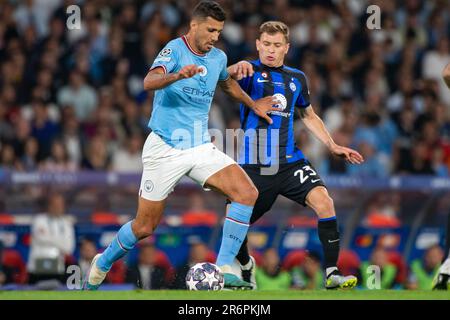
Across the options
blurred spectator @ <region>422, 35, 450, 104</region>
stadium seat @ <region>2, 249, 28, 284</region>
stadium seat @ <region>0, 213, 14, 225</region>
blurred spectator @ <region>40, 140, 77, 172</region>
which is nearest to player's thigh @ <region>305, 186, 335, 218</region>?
stadium seat @ <region>2, 249, 28, 284</region>

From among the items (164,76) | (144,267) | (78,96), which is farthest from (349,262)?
(164,76)

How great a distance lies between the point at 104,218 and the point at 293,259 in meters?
2.23

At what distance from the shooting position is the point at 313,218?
44.6 ft

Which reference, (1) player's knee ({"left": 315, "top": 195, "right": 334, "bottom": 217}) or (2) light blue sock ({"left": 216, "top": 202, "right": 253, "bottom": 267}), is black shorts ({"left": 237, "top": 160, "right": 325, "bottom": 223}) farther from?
(2) light blue sock ({"left": 216, "top": 202, "right": 253, "bottom": 267})

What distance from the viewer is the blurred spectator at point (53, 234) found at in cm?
1239

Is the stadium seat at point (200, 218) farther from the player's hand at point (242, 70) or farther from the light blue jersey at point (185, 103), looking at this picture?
the light blue jersey at point (185, 103)

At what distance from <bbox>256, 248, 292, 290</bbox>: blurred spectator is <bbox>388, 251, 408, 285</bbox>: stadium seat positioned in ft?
5.31

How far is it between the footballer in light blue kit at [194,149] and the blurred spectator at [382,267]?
453 centimetres

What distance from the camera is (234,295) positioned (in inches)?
312

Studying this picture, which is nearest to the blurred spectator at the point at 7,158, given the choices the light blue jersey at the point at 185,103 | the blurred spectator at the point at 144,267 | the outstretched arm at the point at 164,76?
the blurred spectator at the point at 144,267

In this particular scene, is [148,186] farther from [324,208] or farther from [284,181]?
[324,208]

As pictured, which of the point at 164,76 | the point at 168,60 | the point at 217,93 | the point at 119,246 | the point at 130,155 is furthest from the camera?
the point at 217,93

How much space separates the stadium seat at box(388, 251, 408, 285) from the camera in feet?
44.3

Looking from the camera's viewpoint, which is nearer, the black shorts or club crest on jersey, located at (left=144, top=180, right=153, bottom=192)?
club crest on jersey, located at (left=144, top=180, right=153, bottom=192)
